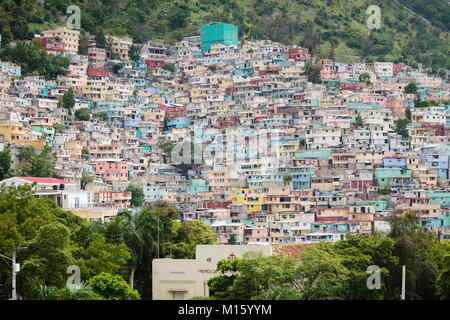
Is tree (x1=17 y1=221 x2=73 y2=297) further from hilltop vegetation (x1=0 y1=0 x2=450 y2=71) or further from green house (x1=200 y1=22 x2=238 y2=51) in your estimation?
green house (x1=200 y1=22 x2=238 y2=51)

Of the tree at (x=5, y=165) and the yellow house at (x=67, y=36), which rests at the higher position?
the yellow house at (x=67, y=36)

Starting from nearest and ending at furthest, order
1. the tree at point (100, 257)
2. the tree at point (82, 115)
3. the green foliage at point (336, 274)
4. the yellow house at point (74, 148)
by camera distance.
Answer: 1. the green foliage at point (336, 274)
2. the tree at point (100, 257)
3. the yellow house at point (74, 148)
4. the tree at point (82, 115)

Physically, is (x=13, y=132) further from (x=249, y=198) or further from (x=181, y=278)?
(x=181, y=278)

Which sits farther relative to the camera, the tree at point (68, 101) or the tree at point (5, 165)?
the tree at point (68, 101)

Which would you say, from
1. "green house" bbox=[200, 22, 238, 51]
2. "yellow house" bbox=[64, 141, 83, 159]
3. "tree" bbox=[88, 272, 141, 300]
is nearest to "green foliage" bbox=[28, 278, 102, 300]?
"tree" bbox=[88, 272, 141, 300]

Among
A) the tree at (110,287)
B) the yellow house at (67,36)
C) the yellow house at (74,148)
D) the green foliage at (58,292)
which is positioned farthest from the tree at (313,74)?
the green foliage at (58,292)

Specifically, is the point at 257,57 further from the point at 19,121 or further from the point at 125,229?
the point at 125,229

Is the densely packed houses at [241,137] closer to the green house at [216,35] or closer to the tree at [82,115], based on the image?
the green house at [216,35]
